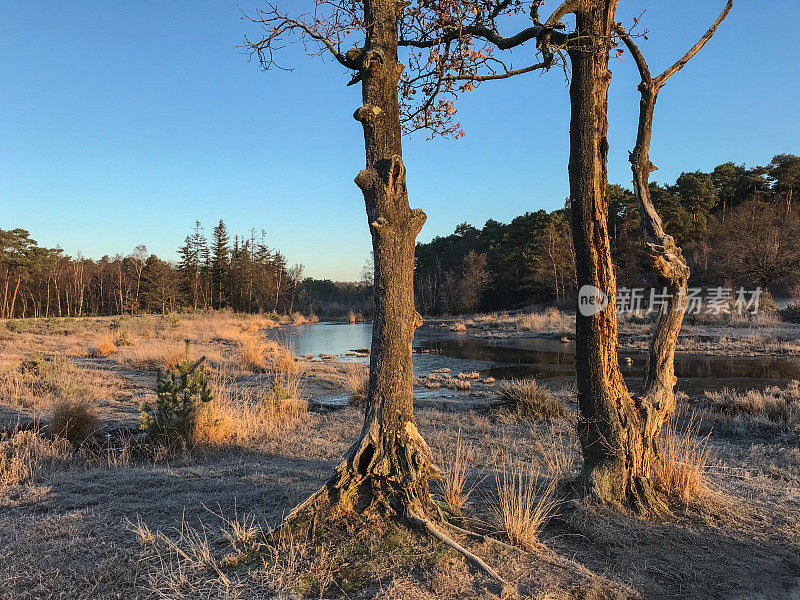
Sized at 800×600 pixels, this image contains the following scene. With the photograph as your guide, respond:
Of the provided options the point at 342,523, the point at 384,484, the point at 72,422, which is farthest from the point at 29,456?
the point at 384,484

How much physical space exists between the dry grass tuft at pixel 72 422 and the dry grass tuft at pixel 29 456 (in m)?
0.17

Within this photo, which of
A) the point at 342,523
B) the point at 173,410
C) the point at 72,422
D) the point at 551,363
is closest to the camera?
the point at 342,523

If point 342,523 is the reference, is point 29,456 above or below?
below

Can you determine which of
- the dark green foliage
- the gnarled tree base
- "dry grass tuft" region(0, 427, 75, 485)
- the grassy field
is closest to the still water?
the grassy field

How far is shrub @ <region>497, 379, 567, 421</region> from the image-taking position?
8.15 m

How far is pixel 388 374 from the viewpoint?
3.16m

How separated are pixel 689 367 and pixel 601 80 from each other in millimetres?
13824

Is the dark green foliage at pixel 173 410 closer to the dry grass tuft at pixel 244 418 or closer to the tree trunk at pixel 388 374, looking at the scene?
the dry grass tuft at pixel 244 418

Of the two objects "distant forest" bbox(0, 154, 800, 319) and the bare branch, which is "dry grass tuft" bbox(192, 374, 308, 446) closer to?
the bare branch

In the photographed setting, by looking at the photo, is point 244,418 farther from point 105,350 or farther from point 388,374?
point 105,350

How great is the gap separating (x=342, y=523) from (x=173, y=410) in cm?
381

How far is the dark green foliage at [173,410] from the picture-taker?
5.79m

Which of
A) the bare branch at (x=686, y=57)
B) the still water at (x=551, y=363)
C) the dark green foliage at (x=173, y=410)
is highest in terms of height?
the bare branch at (x=686, y=57)

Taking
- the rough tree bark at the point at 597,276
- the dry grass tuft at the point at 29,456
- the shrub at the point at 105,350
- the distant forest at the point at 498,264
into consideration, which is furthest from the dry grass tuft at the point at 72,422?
the distant forest at the point at 498,264
